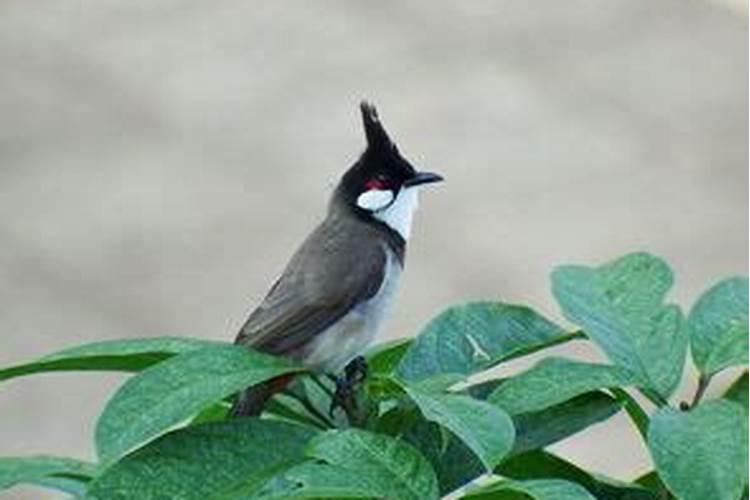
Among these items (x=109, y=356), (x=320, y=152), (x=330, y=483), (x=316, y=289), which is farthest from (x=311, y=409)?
(x=320, y=152)

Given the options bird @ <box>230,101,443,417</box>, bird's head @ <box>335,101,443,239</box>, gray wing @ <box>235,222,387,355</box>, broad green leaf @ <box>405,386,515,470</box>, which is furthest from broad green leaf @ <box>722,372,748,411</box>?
bird's head @ <box>335,101,443,239</box>

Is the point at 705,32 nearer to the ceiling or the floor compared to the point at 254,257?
nearer to the ceiling

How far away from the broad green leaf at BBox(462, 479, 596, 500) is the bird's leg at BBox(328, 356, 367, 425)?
0.17 m

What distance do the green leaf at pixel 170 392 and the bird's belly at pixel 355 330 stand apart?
0.34 metres

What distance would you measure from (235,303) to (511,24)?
1.80 m

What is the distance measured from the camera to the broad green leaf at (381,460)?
83 centimetres

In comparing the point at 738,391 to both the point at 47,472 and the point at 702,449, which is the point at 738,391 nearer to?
the point at 702,449

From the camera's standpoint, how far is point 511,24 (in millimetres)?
5691

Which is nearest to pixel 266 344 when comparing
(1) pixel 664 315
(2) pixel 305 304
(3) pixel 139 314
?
(2) pixel 305 304

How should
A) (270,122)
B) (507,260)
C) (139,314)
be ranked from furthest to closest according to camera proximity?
(270,122)
(507,260)
(139,314)

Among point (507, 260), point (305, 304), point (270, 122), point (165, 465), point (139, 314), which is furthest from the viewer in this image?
point (270, 122)

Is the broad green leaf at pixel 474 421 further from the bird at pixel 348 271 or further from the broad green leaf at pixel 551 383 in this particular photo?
the bird at pixel 348 271

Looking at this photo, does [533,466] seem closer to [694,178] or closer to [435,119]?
[694,178]

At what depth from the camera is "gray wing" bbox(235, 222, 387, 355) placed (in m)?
1.31
